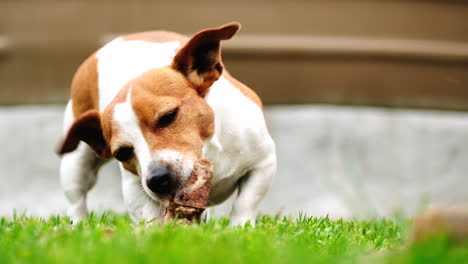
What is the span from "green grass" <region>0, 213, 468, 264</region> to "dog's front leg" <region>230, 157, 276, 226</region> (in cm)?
56

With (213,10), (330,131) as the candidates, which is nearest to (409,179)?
(330,131)

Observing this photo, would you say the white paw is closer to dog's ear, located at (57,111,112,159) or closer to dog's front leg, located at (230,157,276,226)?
dog's ear, located at (57,111,112,159)

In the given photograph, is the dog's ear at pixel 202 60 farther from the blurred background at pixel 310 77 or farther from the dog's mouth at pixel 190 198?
the blurred background at pixel 310 77

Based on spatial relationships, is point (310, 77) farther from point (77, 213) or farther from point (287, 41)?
point (77, 213)

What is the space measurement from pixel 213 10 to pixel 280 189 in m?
1.95

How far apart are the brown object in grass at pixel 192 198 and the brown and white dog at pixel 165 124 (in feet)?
0.17

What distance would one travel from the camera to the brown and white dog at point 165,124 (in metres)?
3.99

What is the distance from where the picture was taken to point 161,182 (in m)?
3.83

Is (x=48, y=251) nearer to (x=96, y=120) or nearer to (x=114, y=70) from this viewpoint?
(x=96, y=120)

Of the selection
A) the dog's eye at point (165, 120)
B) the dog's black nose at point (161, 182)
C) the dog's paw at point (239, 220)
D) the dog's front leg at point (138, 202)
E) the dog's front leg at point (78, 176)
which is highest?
the dog's eye at point (165, 120)

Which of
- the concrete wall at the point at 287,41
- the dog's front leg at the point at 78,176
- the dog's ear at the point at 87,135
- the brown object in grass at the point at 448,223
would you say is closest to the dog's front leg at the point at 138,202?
the dog's ear at the point at 87,135

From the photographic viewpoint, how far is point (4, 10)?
330 inches

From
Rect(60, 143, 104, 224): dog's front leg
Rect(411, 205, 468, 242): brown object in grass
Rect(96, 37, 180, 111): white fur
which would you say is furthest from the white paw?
Rect(411, 205, 468, 242): brown object in grass

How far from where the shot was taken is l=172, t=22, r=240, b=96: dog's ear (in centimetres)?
425
